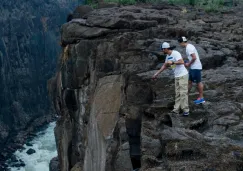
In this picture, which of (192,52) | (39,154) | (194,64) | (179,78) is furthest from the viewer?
(39,154)

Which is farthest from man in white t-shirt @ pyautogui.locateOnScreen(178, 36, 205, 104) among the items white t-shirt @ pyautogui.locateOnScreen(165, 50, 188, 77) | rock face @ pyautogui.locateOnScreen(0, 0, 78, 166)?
rock face @ pyautogui.locateOnScreen(0, 0, 78, 166)

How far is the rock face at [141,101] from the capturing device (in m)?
10.0

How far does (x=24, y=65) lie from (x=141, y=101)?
73901mm

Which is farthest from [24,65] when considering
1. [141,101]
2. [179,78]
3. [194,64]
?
[179,78]

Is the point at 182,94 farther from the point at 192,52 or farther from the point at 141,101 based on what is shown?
the point at 141,101

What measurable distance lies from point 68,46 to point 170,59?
11.9m

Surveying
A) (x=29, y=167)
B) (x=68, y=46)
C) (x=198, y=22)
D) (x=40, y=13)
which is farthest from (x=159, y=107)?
(x=40, y=13)

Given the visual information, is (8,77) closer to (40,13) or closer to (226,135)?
(40,13)

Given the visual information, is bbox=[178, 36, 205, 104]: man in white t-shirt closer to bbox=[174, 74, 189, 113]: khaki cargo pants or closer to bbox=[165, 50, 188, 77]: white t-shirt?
bbox=[165, 50, 188, 77]: white t-shirt

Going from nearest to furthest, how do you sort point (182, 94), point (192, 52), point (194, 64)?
point (182, 94)
point (192, 52)
point (194, 64)

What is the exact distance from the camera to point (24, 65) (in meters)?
84.9

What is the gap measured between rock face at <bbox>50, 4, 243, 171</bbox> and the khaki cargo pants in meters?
0.38

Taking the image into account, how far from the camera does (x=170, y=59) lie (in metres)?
11.9

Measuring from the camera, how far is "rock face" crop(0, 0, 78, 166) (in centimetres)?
7294
